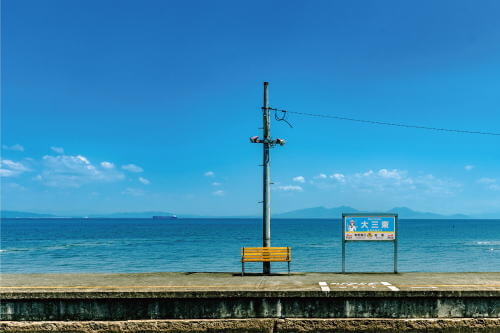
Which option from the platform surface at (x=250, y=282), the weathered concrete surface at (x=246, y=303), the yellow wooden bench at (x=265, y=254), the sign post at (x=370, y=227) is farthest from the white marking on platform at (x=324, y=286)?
the sign post at (x=370, y=227)

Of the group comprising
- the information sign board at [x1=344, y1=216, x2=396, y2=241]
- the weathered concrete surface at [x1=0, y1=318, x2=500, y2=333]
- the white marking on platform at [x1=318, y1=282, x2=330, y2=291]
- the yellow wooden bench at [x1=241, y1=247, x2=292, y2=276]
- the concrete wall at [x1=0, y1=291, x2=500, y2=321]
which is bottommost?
the weathered concrete surface at [x1=0, y1=318, x2=500, y2=333]

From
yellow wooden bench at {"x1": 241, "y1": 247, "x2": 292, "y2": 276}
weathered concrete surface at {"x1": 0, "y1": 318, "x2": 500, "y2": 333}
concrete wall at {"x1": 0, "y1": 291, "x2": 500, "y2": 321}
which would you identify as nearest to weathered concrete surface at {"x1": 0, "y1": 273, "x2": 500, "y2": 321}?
concrete wall at {"x1": 0, "y1": 291, "x2": 500, "y2": 321}

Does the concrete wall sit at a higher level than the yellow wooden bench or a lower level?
lower

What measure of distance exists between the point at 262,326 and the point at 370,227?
6.18 metres

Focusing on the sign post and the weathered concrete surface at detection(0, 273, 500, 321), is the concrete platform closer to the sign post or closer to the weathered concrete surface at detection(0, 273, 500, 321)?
the weathered concrete surface at detection(0, 273, 500, 321)

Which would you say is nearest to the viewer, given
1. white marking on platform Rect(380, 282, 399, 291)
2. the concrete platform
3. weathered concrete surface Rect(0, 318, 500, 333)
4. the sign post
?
weathered concrete surface Rect(0, 318, 500, 333)

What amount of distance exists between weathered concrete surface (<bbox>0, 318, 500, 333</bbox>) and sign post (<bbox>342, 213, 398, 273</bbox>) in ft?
14.2

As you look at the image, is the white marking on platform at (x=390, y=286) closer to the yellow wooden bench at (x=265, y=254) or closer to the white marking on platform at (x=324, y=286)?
the white marking on platform at (x=324, y=286)

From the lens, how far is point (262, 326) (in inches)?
416

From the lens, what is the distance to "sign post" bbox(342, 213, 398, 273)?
48.5 ft

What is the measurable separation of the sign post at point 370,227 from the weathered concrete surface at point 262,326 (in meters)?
4.33

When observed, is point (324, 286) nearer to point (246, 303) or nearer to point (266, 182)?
point (246, 303)

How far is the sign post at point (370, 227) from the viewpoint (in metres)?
14.8

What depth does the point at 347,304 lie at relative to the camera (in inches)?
419
